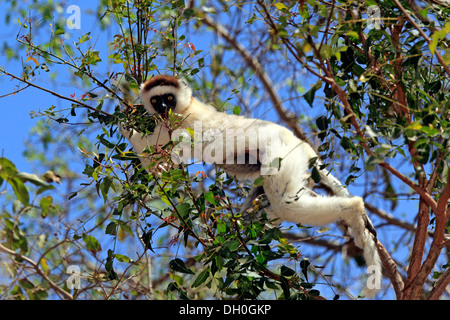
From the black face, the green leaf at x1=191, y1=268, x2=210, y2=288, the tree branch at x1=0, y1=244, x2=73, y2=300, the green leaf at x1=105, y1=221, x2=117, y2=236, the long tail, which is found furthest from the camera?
the black face

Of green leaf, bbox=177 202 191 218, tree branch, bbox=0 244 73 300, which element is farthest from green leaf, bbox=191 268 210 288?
tree branch, bbox=0 244 73 300

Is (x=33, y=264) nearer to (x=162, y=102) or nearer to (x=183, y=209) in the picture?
(x=183, y=209)

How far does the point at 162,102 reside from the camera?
4.47m

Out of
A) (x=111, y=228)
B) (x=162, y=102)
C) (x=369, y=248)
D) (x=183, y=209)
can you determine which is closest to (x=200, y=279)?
(x=183, y=209)

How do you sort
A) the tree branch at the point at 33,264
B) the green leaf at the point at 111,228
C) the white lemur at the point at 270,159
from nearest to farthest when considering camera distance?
the tree branch at the point at 33,264 → the green leaf at the point at 111,228 → the white lemur at the point at 270,159

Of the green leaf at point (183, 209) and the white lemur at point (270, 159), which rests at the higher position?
the white lemur at point (270, 159)

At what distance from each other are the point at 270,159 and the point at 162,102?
Result: 1.09 metres

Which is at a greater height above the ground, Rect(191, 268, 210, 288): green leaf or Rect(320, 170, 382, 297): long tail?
Rect(320, 170, 382, 297): long tail

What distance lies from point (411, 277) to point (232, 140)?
170 cm

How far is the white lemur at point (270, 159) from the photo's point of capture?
12.7 ft

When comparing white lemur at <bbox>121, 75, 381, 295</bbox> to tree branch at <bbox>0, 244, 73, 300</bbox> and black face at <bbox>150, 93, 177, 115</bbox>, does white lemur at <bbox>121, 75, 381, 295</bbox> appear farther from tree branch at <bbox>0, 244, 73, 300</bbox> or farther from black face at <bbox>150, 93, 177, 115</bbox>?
tree branch at <bbox>0, 244, 73, 300</bbox>

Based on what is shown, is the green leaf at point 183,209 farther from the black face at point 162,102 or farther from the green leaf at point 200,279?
the black face at point 162,102

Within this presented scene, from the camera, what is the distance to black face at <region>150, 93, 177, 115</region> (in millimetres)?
4488

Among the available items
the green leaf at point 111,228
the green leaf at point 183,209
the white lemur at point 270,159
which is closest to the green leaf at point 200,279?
the green leaf at point 183,209
